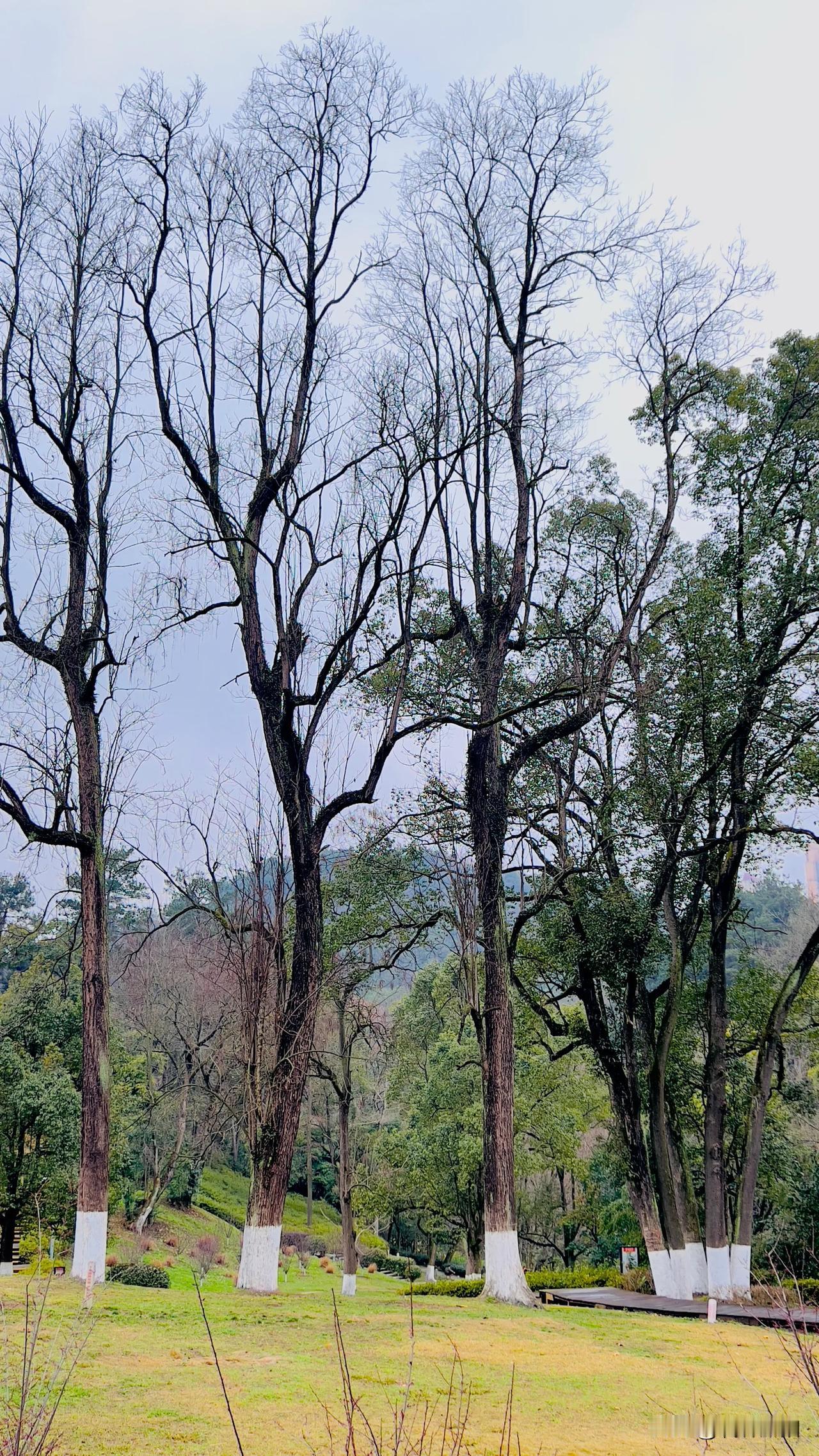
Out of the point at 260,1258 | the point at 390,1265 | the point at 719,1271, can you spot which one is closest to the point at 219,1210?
the point at 390,1265

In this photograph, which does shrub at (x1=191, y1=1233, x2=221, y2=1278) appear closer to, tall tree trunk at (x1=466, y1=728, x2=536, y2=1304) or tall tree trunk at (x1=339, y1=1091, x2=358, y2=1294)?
tall tree trunk at (x1=339, y1=1091, x2=358, y2=1294)

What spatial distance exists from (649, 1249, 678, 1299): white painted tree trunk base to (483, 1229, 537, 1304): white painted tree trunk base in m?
4.25

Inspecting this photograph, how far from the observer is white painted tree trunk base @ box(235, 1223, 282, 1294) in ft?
39.9

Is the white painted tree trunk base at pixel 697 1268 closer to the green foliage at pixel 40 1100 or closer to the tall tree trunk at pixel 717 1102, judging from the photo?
the tall tree trunk at pixel 717 1102

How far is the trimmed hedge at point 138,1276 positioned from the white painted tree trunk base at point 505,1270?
6.80m

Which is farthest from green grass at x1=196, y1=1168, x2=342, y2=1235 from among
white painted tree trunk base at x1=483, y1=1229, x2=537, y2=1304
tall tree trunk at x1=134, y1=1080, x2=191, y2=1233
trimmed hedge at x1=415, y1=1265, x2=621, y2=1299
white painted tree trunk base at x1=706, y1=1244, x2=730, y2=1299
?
white painted tree trunk base at x1=483, y1=1229, x2=537, y2=1304

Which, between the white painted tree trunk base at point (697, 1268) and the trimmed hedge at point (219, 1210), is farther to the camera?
the trimmed hedge at point (219, 1210)

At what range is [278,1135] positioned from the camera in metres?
12.4

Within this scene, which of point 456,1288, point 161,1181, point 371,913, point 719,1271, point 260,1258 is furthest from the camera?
point 161,1181

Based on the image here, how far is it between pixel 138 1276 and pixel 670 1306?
8.40 metres

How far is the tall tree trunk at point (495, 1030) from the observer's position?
12.8m

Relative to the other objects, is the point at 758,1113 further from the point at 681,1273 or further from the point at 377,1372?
the point at 377,1372

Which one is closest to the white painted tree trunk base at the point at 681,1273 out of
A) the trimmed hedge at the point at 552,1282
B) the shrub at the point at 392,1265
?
the trimmed hedge at the point at 552,1282

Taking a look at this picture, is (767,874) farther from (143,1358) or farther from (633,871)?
(143,1358)
